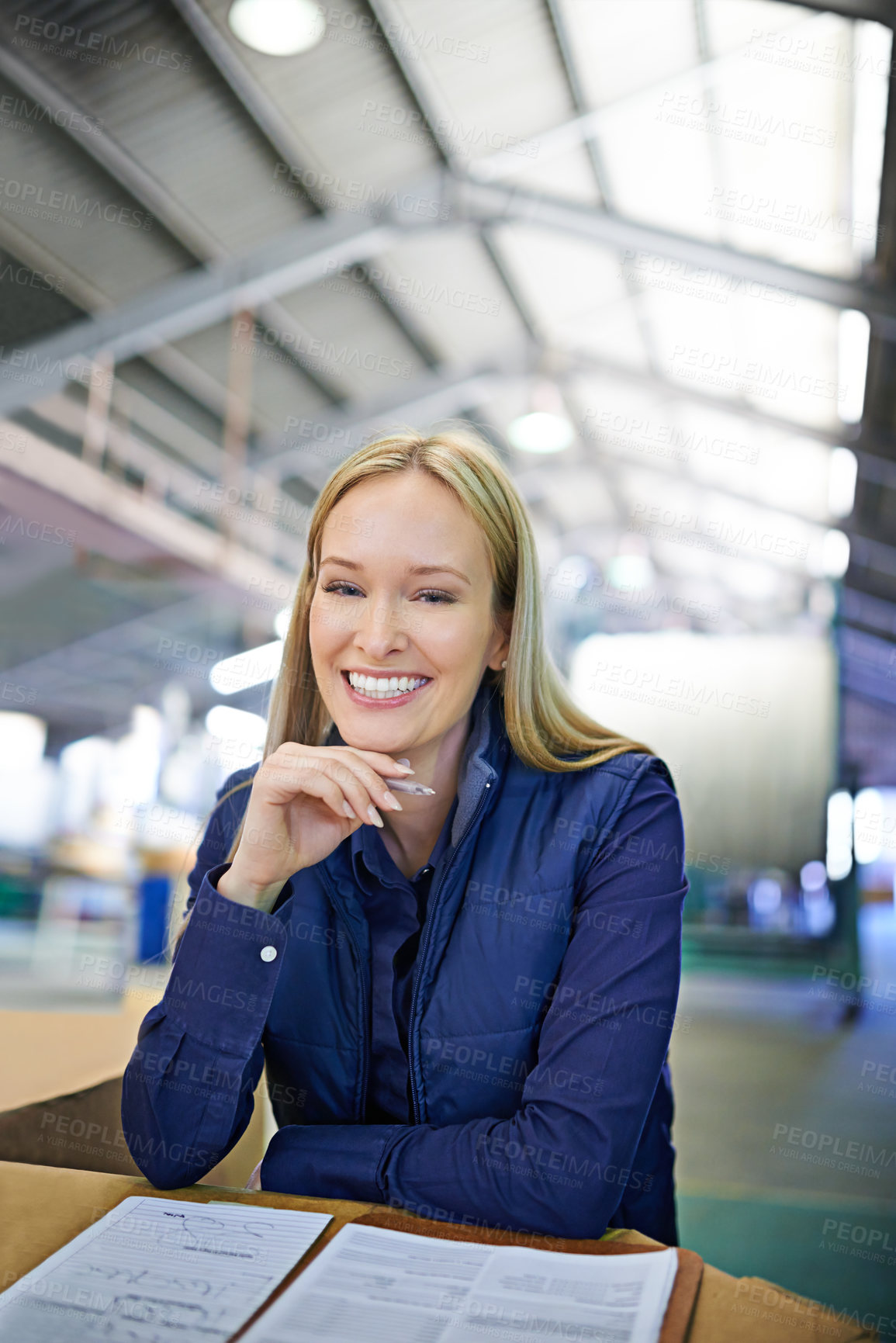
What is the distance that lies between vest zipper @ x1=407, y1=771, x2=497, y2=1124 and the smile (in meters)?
0.16

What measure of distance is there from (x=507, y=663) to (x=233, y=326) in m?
4.27

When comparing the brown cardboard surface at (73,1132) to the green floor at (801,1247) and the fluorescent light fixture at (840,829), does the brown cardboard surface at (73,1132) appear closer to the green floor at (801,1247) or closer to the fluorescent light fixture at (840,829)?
the green floor at (801,1247)

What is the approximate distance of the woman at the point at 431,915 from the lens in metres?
0.99

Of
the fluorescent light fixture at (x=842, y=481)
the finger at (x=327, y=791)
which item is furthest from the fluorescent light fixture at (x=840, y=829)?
the finger at (x=327, y=791)

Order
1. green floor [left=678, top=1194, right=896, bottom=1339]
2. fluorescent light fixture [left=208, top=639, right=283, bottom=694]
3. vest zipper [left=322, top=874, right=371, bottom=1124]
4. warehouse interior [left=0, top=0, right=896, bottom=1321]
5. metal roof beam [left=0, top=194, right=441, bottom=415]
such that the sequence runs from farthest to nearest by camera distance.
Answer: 1. fluorescent light fixture [left=208, top=639, right=283, bottom=694]
2. metal roof beam [left=0, top=194, right=441, bottom=415]
3. warehouse interior [left=0, top=0, right=896, bottom=1321]
4. green floor [left=678, top=1194, right=896, bottom=1339]
5. vest zipper [left=322, top=874, right=371, bottom=1124]

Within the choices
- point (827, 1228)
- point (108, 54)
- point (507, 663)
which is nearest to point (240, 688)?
point (108, 54)

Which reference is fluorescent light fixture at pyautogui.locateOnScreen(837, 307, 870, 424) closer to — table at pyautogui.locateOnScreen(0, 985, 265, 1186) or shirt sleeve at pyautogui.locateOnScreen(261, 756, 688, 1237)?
shirt sleeve at pyautogui.locateOnScreen(261, 756, 688, 1237)

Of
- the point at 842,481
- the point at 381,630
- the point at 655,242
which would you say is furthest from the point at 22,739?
the point at 842,481

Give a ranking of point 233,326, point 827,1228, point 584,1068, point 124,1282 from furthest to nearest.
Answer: point 233,326 → point 827,1228 → point 584,1068 → point 124,1282

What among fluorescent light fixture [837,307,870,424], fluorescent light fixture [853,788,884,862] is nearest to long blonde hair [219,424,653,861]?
fluorescent light fixture [837,307,870,424]

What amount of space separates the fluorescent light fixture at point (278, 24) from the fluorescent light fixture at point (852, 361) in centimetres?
255

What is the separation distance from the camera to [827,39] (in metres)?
3.29

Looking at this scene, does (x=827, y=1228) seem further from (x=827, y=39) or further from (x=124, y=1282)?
(x=827, y=39)

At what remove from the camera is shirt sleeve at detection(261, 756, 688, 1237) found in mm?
930
